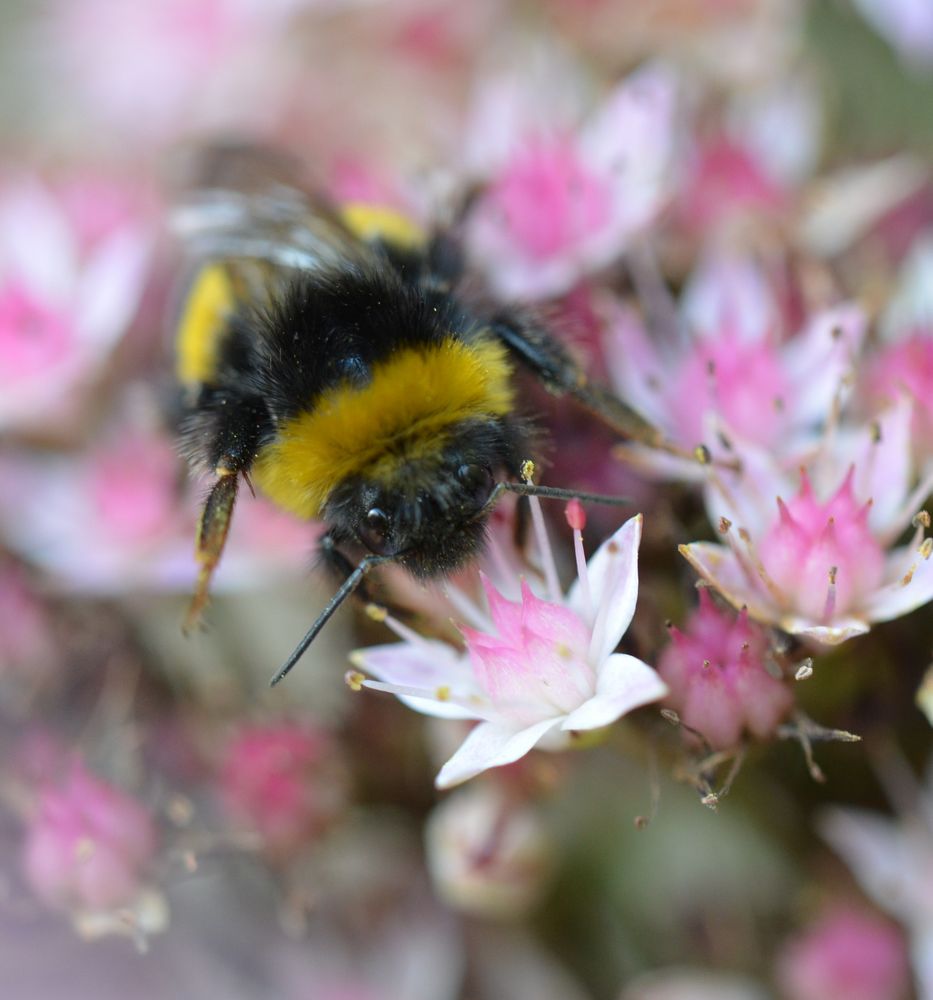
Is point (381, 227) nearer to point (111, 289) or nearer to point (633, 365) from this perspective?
point (633, 365)

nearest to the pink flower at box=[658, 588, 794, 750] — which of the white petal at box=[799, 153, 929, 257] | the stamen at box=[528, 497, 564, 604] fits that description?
the stamen at box=[528, 497, 564, 604]

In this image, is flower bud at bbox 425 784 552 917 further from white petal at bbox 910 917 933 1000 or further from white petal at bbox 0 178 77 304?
white petal at bbox 0 178 77 304

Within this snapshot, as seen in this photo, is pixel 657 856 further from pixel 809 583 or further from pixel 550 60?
pixel 550 60

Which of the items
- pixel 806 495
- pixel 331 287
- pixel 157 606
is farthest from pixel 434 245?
pixel 157 606

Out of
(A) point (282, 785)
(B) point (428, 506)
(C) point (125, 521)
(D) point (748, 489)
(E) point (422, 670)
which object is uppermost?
(B) point (428, 506)

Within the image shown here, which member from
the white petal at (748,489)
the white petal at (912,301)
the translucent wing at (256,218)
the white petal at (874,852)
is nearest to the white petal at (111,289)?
the translucent wing at (256,218)

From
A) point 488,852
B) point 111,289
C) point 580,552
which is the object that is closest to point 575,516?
point 580,552
